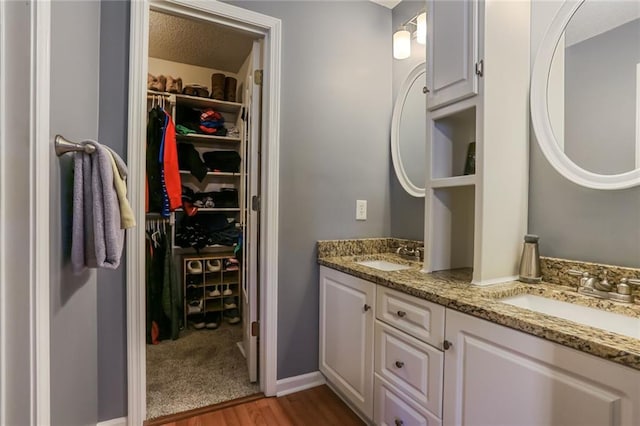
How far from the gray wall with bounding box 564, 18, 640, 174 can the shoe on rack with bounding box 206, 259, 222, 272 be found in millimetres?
2740

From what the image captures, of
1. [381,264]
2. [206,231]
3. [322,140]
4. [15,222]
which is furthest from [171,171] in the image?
[15,222]

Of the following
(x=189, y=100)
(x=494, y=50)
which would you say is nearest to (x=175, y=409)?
(x=494, y=50)

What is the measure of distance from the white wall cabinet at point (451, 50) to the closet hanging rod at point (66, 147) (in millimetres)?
1352

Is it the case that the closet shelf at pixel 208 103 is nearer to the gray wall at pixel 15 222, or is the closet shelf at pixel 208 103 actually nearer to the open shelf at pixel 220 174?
the open shelf at pixel 220 174

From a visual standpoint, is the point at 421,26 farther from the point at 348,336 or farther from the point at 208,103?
the point at 208,103

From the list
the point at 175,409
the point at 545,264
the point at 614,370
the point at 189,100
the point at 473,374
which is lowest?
the point at 175,409

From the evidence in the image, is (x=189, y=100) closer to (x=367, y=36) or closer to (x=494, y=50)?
(x=367, y=36)

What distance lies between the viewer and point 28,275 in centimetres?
65

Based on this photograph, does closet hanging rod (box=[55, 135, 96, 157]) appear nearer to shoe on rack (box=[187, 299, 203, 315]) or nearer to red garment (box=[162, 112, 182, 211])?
red garment (box=[162, 112, 182, 211])

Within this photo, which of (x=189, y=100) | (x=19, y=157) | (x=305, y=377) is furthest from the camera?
(x=189, y=100)

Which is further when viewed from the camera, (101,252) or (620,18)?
(620,18)

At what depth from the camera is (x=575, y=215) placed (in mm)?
1185

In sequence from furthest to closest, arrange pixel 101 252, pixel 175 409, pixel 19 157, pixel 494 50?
pixel 175 409 < pixel 494 50 < pixel 101 252 < pixel 19 157

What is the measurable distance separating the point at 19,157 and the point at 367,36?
2009 mm
